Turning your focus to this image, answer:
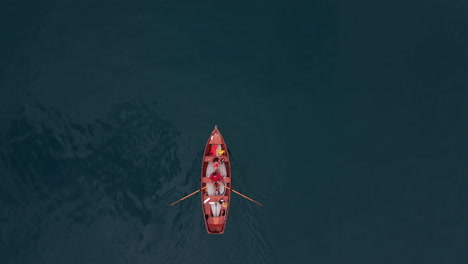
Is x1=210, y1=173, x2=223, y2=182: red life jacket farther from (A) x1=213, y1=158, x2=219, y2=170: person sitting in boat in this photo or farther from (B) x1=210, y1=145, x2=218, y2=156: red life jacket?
(B) x1=210, y1=145, x2=218, y2=156: red life jacket

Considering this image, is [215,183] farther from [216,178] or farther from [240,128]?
[240,128]

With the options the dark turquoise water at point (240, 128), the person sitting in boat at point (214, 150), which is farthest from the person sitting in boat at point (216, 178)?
the person sitting in boat at point (214, 150)

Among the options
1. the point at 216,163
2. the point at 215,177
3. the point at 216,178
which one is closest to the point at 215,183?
the point at 216,178

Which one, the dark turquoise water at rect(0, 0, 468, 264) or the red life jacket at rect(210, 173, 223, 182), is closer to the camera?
the dark turquoise water at rect(0, 0, 468, 264)

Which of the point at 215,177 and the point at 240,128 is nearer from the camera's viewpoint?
the point at 215,177

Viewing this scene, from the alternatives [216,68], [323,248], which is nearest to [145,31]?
[216,68]

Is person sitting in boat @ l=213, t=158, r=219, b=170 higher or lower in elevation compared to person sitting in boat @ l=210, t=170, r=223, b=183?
higher

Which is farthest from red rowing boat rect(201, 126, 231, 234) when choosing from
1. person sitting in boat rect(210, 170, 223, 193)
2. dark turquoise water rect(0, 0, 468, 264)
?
dark turquoise water rect(0, 0, 468, 264)

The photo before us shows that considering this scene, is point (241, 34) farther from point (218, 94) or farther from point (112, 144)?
point (112, 144)
